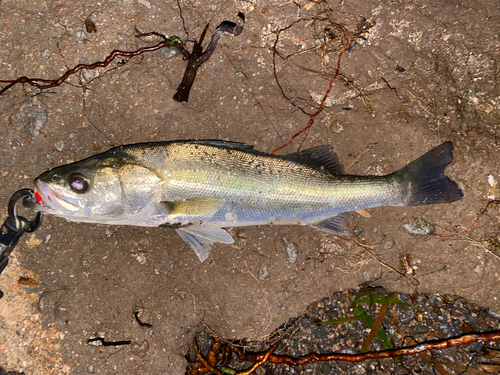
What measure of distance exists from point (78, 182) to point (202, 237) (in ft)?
5.17

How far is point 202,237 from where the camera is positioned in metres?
3.95

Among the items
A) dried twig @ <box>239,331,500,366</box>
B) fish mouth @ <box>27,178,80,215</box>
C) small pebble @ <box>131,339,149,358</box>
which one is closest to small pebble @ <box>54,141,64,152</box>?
fish mouth @ <box>27,178,80,215</box>

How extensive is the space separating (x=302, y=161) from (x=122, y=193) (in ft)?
7.26

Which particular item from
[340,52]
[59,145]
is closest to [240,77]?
[340,52]

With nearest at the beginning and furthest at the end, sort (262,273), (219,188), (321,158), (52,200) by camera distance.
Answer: (52,200)
(219,188)
(321,158)
(262,273)

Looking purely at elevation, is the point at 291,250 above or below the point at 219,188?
below

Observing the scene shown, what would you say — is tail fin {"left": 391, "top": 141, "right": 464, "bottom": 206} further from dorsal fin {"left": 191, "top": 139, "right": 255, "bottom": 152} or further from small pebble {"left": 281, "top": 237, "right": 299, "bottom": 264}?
dorsal fin {"left": 191, "top": 139, "right": 255, "bottom": 152}

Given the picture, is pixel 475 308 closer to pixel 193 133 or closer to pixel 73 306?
pixel 193 133

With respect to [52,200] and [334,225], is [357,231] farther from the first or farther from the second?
[52,200]

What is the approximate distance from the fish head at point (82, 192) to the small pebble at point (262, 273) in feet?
6.33

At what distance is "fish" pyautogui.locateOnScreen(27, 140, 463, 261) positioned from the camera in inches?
136

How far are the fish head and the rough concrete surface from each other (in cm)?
72

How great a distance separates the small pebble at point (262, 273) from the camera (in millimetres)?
4145

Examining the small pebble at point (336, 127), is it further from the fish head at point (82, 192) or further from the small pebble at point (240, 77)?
the fish head at point (82, 192)
